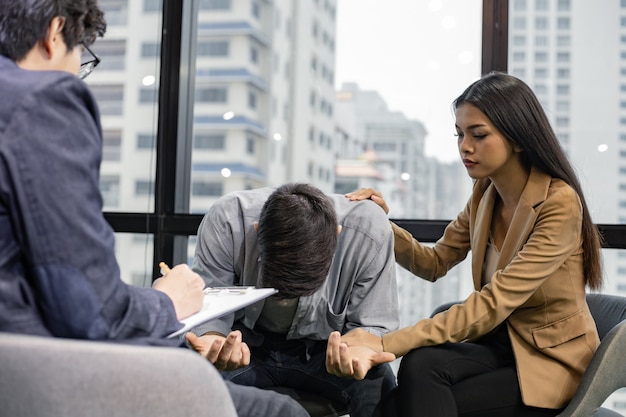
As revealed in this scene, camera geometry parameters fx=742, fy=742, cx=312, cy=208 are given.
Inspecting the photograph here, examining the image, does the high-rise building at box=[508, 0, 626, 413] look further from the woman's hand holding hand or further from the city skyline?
the woman's hand holding hand

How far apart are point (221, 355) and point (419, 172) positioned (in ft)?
6.88

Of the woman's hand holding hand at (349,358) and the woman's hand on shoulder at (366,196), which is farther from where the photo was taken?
the woman's hand on shoulder at (366,196)

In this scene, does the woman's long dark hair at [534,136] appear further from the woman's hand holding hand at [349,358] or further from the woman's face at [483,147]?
the woman's hand holding hand at [349,358]

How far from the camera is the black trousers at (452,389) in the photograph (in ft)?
6.38

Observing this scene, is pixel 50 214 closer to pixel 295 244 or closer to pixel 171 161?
pixel 295 244

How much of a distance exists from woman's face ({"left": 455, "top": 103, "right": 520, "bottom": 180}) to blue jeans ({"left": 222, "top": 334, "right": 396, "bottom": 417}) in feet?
2.13

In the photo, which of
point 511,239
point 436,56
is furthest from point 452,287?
point 511,239

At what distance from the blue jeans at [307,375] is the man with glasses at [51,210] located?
0.98m

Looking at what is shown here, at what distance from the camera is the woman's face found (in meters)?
2.16

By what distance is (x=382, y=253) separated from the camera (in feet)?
7.11

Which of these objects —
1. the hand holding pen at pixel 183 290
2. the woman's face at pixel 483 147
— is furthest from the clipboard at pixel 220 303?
the woman's face at pixel 483 147

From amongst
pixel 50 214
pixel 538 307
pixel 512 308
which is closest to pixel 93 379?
pixel 50 214

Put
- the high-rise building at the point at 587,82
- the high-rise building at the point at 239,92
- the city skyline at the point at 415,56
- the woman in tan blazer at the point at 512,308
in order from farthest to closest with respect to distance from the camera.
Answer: the high-rise building at the point at 239,92, the city skyline at the point at 415,56, the high-rise building at the point at 587,82, the woman in tan blazer at the point at 512,308

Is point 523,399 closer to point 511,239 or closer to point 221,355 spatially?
point 511,239
